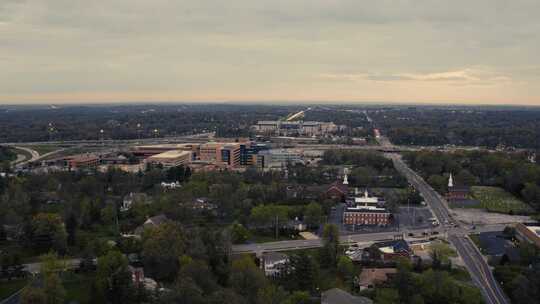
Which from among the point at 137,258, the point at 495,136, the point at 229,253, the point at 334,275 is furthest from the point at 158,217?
the point at 495,136

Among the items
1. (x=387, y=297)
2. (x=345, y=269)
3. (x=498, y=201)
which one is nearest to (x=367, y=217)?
(x=345, y=269)

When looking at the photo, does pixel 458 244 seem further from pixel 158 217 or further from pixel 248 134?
pixel 248 134

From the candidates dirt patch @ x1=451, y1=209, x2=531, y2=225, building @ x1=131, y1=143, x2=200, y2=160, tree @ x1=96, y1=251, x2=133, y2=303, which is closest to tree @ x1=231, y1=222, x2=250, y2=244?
tree @ x1=96, y1=251, x2=133, y2=303

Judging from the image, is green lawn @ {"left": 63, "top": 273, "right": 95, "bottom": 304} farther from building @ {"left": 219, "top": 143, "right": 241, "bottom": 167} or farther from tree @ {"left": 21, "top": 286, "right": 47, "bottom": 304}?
building @ {"left": 219, "top": 143, "right": 241, "bottom": 167}

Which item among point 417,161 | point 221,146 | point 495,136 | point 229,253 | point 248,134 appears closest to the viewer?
point 229,253

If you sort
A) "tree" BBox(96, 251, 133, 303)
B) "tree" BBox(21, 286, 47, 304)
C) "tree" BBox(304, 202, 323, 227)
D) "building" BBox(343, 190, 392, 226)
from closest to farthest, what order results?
"tree" BBox(21, 286, 47, 304)
"tree" BBox(96, 251, 133, 303)
"tree" BBox(304, 202, 323, 227)
"building" BBox(343, 190, 392, 226)

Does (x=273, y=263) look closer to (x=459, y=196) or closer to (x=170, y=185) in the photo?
(x=170, y=185)

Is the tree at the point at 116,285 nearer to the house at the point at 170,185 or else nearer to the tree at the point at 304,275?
the tree at the point at 304,275
